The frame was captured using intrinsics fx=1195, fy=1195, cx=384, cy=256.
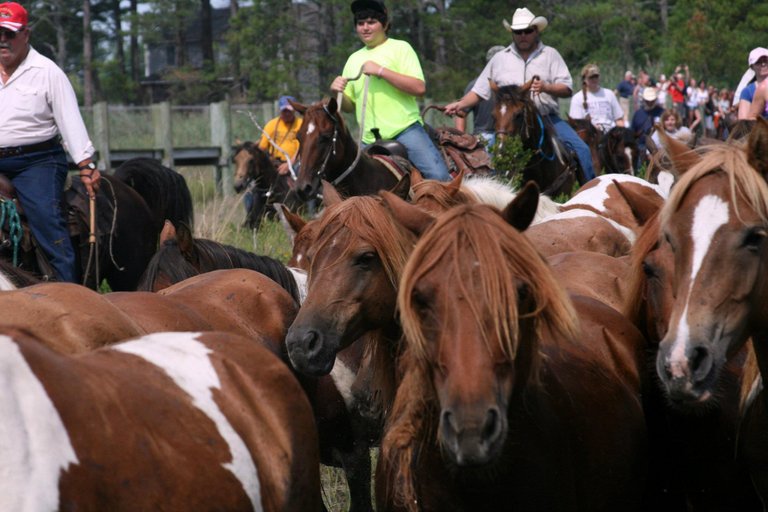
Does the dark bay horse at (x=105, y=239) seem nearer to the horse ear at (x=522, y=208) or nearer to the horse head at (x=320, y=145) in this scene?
the horse head at (x=320, y=145)

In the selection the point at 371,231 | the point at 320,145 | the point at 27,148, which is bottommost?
the point at 320,145

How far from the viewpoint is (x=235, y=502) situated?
135 inches

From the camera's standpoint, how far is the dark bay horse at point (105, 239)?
313 inches

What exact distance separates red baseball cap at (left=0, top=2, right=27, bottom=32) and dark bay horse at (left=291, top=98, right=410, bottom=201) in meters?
2.82

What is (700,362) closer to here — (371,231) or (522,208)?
(522,208)

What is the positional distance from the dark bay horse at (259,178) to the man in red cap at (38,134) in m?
8.08

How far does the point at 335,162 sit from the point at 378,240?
489 centimetres

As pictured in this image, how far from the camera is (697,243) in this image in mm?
3770

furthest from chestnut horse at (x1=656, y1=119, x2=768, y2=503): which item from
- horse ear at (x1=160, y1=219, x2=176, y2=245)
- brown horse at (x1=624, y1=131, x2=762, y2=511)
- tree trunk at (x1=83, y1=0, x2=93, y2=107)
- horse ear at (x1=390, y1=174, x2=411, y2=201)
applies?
tree trunk at (x1=83, y1=0, x2=93, y2=107)

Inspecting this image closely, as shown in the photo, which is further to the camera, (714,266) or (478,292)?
(714,266)

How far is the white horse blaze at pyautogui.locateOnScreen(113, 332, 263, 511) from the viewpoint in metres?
3.53

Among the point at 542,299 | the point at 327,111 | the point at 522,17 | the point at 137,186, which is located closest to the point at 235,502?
the point at 542,299

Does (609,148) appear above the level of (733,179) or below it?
below

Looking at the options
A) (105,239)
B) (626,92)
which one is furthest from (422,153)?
(626,92)
